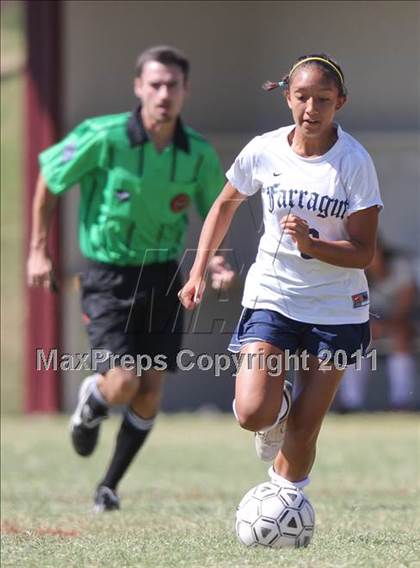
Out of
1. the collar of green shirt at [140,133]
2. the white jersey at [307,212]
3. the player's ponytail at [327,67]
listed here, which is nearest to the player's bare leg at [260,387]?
the white jersey at [307,212]

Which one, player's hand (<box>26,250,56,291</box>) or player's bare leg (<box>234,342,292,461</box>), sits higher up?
player's bare leg (<box>234,342,292,461</box>)

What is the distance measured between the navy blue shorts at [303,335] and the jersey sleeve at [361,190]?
52 cm

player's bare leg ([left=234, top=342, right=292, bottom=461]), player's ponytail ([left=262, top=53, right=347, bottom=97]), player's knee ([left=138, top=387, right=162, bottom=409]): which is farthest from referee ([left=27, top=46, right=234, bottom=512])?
player's ponytail ([left=262, top=53, right=347, bottom=97])

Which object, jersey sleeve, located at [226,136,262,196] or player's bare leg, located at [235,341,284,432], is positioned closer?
player's bare leg, located at [235,341,284,432]

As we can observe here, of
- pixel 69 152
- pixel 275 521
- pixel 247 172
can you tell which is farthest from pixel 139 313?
pixel 275 521

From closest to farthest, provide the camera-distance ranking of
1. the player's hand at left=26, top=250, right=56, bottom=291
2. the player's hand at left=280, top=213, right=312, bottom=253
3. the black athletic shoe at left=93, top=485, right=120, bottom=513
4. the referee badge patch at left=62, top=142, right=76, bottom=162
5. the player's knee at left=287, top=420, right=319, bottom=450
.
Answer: the player's hand at left=280, top=213, right=312, bottom=253, the player's knee at left=287, top=420, right=319, bottom=450, the player's hand at left=26, top=250, right=56, bottom=291, the black athletic shoe at left=93, top=485, right=120, bottom=513, the referee badge patch at left=62, top=142, right=76, bottom=162

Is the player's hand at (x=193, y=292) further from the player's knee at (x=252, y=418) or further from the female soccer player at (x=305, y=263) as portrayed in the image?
the player's knee at (x=252, y=418)

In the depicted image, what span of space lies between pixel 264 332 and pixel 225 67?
27.3 feet

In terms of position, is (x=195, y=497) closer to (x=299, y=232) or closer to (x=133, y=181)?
(x=133, y=181)

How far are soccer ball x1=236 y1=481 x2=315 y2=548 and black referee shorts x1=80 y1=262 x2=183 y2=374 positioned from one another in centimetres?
224

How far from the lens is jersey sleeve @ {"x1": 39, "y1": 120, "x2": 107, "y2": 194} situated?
26.0 ft

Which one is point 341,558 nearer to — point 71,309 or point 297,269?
point 297,269

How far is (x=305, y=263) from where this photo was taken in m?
5.76

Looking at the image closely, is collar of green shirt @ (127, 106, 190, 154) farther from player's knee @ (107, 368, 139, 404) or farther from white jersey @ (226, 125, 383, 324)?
white jersey @ (226, 125, 383, 324)
